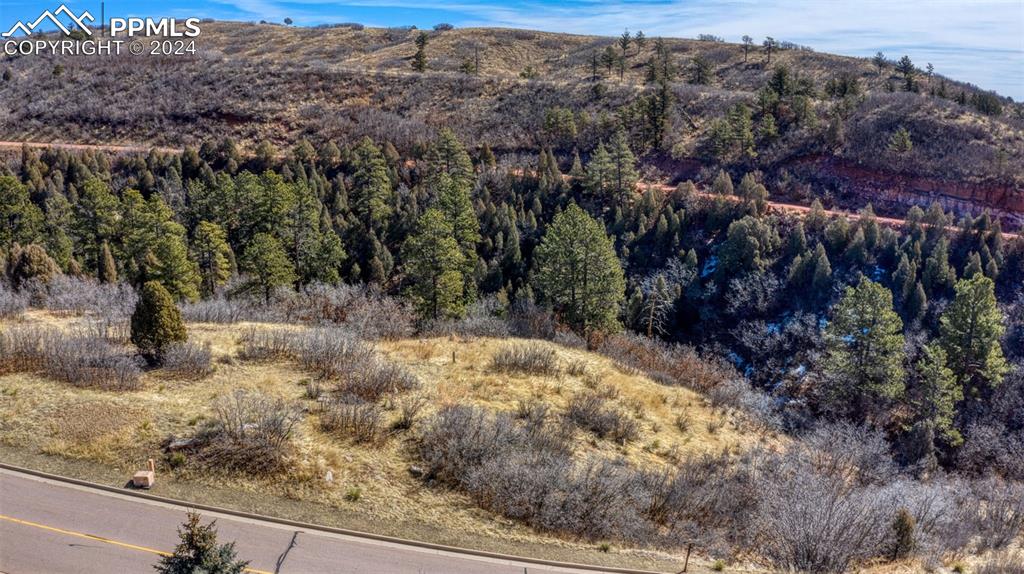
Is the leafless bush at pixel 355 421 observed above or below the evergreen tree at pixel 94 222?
below

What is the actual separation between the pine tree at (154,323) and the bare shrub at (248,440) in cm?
450

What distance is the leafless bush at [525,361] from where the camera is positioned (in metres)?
24.1

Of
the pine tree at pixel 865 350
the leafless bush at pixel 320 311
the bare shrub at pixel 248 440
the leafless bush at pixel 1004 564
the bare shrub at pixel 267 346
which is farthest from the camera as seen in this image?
the pine tree at pixel 865 350

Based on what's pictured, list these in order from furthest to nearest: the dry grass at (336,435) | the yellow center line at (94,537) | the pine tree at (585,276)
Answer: the pine tree at (585,276), the dry grass at (336,435), the yellow center line at (94,537)

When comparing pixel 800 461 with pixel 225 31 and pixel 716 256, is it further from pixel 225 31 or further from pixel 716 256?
pixel 225 31

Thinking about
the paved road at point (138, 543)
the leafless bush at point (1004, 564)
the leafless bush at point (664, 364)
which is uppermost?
the paved road at point (138, 543)

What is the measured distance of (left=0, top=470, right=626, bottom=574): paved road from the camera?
12227mm

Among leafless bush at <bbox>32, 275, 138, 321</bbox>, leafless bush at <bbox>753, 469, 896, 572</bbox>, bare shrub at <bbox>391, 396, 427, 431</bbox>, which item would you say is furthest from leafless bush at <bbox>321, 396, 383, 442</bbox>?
leafless bush at <bbox>32, 275, 138, 321</bbox>

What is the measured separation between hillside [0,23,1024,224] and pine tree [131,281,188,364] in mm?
42794

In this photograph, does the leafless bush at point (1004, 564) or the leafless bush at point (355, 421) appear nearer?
the leafless bush at point (1004, 564)

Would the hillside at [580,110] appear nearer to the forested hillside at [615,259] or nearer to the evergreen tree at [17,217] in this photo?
the forested hillside at [615,259]

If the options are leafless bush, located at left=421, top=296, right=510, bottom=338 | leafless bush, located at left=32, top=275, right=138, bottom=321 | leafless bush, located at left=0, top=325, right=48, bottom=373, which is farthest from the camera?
leafless bush, located at left=421, top=296, right=510, bottom=338

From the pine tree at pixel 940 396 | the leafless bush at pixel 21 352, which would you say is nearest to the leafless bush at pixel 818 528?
the pine tree at pixel 940 396

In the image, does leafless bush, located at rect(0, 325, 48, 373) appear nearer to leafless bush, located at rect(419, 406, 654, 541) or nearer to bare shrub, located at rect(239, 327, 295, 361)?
bare shrub, located at rect(239, 327, 295, 361)
